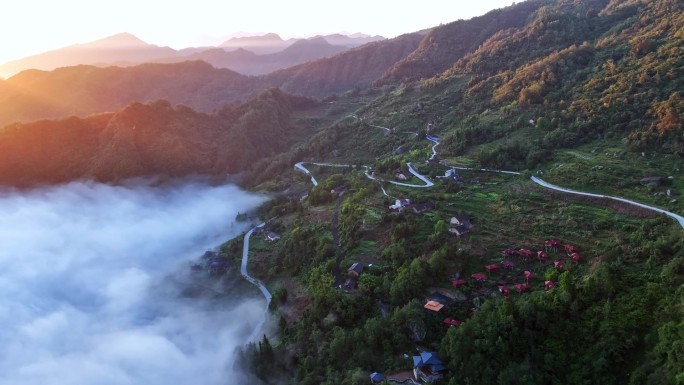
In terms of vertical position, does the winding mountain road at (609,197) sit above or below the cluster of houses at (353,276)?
above

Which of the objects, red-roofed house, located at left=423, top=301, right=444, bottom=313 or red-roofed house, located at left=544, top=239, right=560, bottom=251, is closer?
red-roofed house, located at left=423, top=301, right=444, bottom=313

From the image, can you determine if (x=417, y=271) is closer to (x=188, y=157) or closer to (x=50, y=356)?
(x=50, y=356)

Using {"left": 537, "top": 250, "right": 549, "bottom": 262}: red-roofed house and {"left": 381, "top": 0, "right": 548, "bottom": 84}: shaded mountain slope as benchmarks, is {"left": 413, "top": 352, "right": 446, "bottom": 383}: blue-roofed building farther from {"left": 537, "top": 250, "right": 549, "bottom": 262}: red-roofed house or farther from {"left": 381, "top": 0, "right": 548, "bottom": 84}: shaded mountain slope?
{"left": 381, "top": 0, "right": 548, "bottom": 84}: shaded mountain slope

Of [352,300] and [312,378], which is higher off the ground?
[352,300]

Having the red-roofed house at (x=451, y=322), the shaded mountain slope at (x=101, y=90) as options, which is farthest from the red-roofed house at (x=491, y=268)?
the shaded mountain slope at (x=101, y=90)

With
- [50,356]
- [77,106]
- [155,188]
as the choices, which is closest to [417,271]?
[50,356]

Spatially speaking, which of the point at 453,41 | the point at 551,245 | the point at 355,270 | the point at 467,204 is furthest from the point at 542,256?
the point at 453,41

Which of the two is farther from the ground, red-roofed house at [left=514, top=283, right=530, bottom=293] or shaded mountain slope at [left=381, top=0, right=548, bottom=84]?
shaded mountain slope at [left=381, top=0, right=548, bottom=84]

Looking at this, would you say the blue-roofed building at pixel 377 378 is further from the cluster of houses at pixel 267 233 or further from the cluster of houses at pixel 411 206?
the cluster of houses at pixel 267 233

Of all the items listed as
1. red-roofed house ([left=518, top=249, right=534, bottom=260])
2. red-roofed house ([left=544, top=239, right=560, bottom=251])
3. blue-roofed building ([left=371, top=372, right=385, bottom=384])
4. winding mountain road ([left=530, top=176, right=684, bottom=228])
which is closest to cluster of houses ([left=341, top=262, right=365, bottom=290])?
blue-roofed building ([left=371, top=372, right=385, bottom=384])
